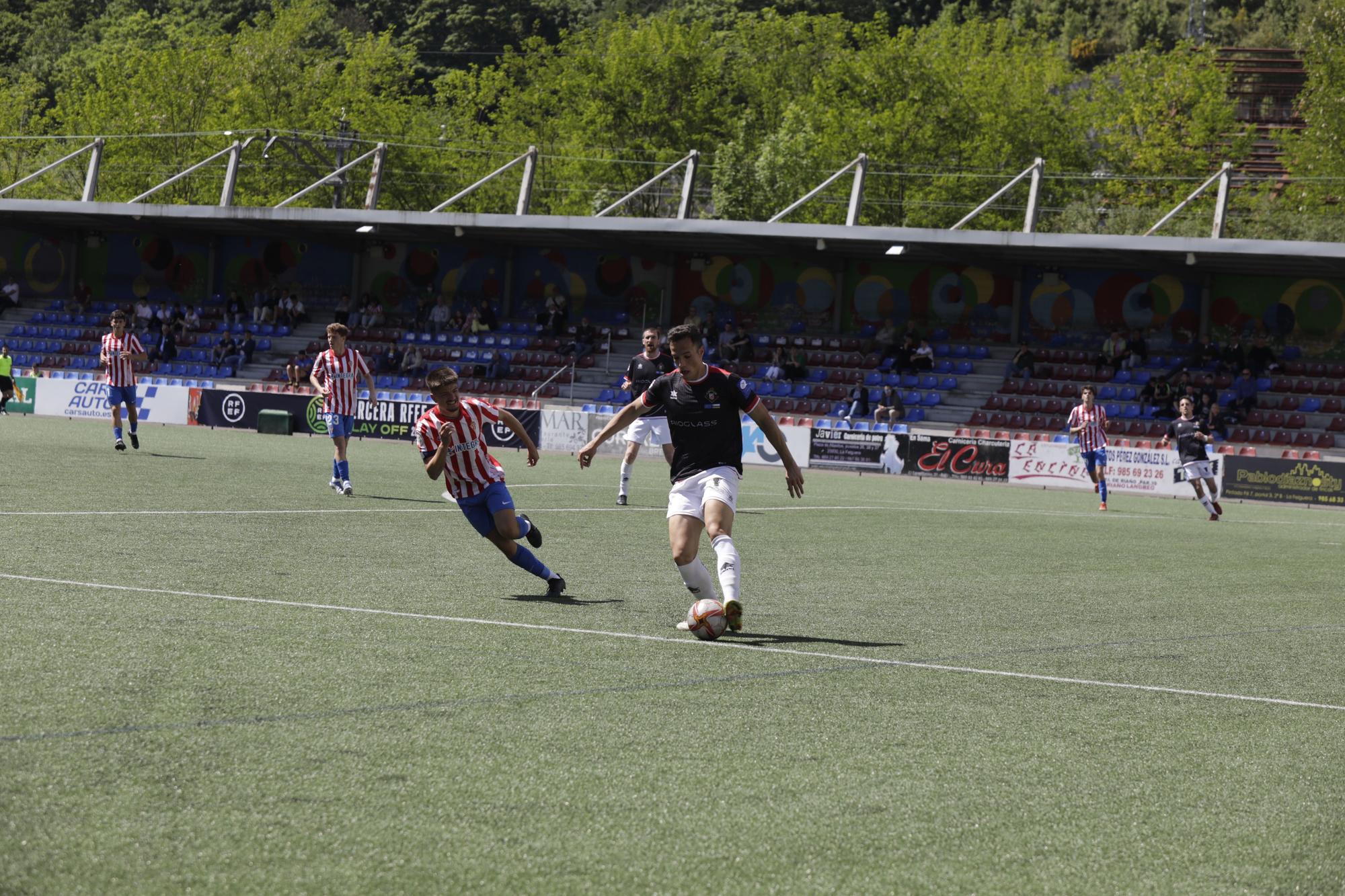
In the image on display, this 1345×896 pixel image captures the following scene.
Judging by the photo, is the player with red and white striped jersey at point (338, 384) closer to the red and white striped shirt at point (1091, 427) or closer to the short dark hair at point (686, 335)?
the short dark hair at point (686, 335)

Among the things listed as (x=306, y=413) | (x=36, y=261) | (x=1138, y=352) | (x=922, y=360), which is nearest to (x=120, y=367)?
(x=306, y=413)

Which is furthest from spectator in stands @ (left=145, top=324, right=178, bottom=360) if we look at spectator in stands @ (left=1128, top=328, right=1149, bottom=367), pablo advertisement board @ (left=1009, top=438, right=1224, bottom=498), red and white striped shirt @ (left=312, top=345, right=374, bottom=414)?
spectator in stands @ (left=1128, top=328, right=1149, bottom=367)

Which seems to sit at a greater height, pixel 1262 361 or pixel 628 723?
pixel 1262 361

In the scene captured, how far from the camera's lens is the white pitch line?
7312 mm

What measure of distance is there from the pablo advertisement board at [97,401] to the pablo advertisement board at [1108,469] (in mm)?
20046

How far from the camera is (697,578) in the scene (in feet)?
27.6

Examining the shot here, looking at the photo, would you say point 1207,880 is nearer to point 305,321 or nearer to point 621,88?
point 305,321

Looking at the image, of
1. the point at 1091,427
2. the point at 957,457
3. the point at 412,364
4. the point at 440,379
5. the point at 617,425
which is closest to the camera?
the point at 617,425

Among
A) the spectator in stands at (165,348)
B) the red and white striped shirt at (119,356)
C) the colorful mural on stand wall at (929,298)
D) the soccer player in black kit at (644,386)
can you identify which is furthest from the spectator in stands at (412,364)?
the soccer player in black kit at (644,386)

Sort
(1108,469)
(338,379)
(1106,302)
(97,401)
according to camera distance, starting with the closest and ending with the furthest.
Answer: (338,379) < (1108,469) < (97,401) < (1106,302)

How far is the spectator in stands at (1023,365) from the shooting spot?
38.1 meters


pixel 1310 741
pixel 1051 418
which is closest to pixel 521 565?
pixel 1310 741

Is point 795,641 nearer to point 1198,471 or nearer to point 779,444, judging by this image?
point 779,444

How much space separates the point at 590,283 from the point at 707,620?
1477 inches
